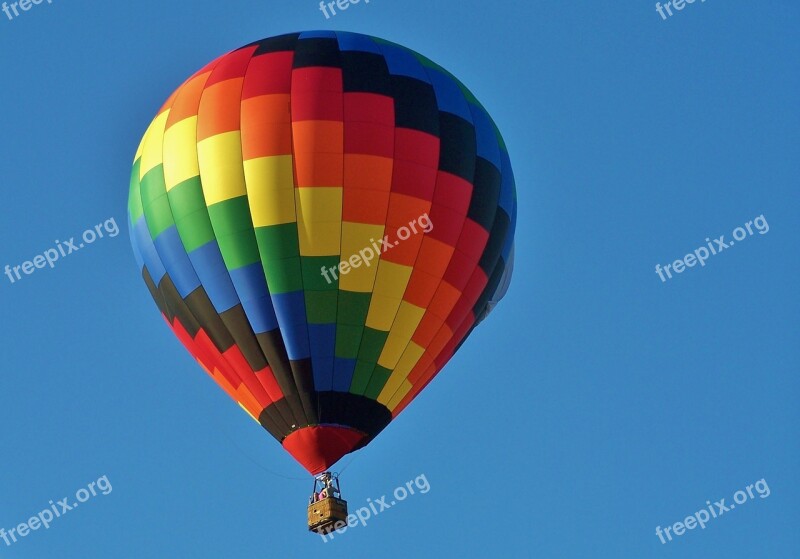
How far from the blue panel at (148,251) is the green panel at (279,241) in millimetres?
1495

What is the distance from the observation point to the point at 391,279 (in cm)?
2305

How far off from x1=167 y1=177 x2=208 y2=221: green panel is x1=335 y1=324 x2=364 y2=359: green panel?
2136mm

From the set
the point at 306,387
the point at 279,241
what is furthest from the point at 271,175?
the point at 306,387

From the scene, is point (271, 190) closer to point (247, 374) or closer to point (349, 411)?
point (247, 374)

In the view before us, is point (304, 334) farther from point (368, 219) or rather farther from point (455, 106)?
point (455, 106)

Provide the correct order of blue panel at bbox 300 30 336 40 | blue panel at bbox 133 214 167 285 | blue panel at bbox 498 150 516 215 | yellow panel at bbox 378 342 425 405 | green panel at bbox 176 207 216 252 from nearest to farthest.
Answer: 1. green panel at bbox 176 207 216 252
2. yellow panel at bbox 378 342 425 405
3. blue panel at bbox 133 214 167 285
4. blue panel at bbox 498 150 516 215
5. blue panel at bbox 300 30 336 40

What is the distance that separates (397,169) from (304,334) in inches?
90.8

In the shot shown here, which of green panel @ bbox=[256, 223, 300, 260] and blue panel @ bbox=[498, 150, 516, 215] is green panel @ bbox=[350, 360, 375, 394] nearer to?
green panel @ bbox=[256, 223, 300, 260]

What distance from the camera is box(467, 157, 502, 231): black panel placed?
77.8 feet

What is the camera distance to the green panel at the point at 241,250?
22969 millimetres

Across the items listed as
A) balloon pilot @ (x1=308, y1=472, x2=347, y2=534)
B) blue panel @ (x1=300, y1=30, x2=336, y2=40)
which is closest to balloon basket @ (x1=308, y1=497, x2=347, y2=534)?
balloon pilot @ (x1=308, y1=472, x2=347, y2=534)

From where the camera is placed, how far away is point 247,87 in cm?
2370

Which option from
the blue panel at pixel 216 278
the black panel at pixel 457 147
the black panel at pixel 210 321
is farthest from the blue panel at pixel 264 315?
the black panel at pixel 457 147

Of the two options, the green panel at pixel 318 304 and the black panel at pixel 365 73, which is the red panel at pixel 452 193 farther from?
the green panel at pixel 318 304
